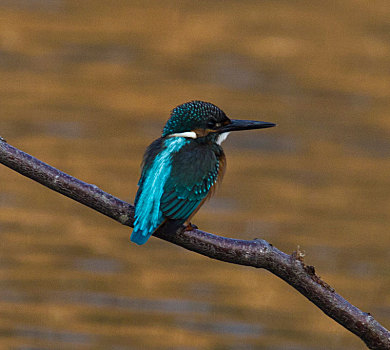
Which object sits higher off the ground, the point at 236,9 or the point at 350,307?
the point at 236,9

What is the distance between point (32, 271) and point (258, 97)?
8.99 feet

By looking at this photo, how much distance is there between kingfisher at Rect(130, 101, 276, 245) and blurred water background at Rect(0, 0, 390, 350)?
2.69 m

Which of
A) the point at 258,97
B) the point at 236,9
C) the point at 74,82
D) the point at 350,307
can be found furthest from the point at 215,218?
the point at 350,307

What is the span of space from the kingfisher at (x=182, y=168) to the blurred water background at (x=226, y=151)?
2.69m

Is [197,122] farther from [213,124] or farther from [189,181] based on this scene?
[189,181]

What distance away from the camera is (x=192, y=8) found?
27.8 ft

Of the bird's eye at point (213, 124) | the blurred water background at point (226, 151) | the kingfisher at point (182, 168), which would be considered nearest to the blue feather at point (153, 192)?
the kingfisher at point (182, 168)

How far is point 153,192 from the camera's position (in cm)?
276

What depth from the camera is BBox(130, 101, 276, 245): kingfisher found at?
268 cm

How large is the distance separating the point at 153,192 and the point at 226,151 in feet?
14.5

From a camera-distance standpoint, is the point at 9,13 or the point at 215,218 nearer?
the point at 215,218

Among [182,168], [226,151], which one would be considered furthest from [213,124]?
[226,151]

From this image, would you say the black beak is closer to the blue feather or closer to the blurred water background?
the blue feather

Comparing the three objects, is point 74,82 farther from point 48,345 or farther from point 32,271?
point 48,345
